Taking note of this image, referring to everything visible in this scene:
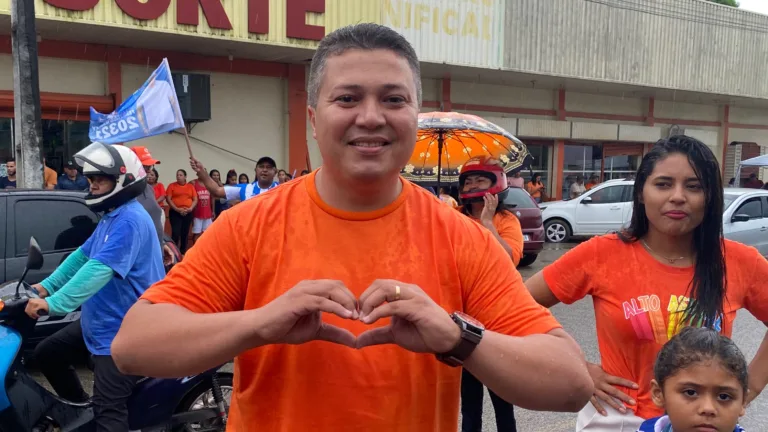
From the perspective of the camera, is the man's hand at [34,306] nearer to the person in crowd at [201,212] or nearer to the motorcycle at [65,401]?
the motorcycle at [65,401]

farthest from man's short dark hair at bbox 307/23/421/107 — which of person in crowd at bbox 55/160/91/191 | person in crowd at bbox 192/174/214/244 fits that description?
person in crowd at bbox 192/174/214/244

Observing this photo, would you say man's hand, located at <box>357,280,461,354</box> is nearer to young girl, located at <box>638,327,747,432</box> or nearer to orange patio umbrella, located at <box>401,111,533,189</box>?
young girl, located at <box>638,327,747,432</box>

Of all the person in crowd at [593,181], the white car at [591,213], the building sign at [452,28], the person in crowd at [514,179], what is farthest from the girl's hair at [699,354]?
the person in crowd at [593,181]

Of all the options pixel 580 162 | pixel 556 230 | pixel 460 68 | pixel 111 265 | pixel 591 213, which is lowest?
pixel 556 230

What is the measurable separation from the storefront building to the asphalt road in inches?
242

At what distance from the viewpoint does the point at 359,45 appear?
1442 mm

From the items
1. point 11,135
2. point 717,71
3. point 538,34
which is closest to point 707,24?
point 717,71

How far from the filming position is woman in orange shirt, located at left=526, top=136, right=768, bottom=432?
2.26 m

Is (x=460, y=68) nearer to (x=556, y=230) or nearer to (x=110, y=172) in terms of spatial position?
(x=556, y=230)

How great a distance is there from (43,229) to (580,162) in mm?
17418

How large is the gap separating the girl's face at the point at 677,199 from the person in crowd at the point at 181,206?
396 inches

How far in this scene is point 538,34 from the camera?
49.5 feet

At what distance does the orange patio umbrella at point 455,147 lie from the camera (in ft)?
16.9

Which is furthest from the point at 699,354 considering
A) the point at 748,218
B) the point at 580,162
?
the point at 580,162
